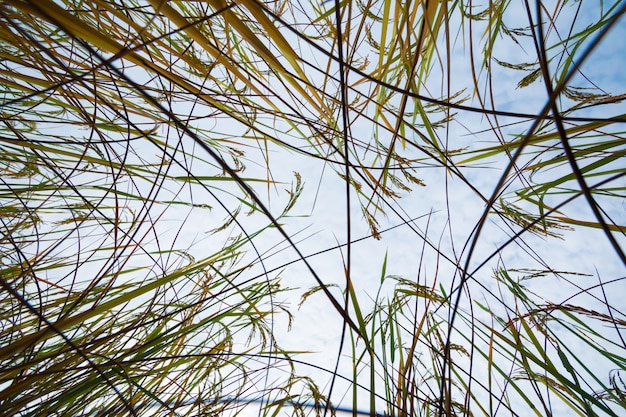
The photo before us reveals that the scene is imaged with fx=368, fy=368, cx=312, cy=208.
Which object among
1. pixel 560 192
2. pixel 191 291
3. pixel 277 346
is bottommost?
pixel 277 346

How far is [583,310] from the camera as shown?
0.58m

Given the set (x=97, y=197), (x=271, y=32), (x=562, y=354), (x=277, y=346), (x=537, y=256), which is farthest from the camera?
(x=97, y=197)

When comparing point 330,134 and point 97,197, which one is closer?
point 330,134

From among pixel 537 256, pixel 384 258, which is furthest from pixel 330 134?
pixel 537 256

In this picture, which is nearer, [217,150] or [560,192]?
[560,192]

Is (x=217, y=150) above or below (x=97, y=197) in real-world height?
above

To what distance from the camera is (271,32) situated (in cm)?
44

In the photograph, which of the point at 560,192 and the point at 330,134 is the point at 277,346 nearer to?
the point at 330,134

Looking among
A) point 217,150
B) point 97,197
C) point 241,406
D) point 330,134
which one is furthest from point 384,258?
point 97,197

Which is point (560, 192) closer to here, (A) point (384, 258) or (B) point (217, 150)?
(A) point (384, 258)

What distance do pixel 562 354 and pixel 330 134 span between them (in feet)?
1.69

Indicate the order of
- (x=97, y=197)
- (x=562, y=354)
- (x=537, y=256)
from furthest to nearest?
(x=97, y=197), (x=537, y=256), (x=562, y=354)

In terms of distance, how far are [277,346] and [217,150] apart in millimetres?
489

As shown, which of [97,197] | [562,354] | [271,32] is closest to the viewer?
[271,32]
